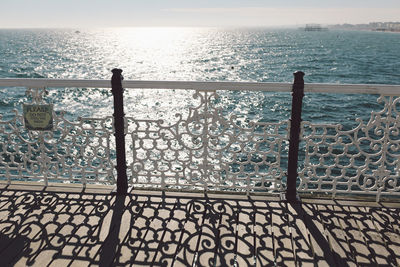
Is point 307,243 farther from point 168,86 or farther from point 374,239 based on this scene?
point 168,86

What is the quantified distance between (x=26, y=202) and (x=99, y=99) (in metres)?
27.0

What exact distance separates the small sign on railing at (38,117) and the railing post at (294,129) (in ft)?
10.0

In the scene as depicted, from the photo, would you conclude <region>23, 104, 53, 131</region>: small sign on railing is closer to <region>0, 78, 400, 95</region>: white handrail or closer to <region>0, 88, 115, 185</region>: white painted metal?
<region>0, 88, 115, 185</region>: white painted metal

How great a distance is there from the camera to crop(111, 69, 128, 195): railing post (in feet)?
14.8

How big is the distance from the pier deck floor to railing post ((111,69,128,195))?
0.67ft

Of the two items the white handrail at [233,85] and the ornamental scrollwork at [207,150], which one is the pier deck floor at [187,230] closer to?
the ornamental scrollwork at [207,150]

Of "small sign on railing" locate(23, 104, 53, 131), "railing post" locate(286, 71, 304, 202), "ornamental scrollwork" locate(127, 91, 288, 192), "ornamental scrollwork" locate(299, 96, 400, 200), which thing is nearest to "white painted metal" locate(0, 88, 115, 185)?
"small sign on railing" locate(23, 104, 53, 131)

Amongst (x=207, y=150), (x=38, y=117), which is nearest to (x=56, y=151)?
(x=38, y=117)

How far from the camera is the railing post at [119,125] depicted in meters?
4.52

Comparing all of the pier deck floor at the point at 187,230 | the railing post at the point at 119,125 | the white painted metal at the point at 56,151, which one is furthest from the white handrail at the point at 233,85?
the pier deck floor at the point at 187,230

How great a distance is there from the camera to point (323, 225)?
13.4 ft

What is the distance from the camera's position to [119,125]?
185 inches

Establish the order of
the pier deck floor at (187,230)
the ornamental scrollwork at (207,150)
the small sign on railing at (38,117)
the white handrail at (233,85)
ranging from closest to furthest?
the pier deck floor at (187,230)
the white handrail at (233,85)
the ornamental scrollwork at (207,150)
the small sign on railing at (38,117)

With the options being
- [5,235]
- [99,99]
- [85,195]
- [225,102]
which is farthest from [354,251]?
[99,99]
